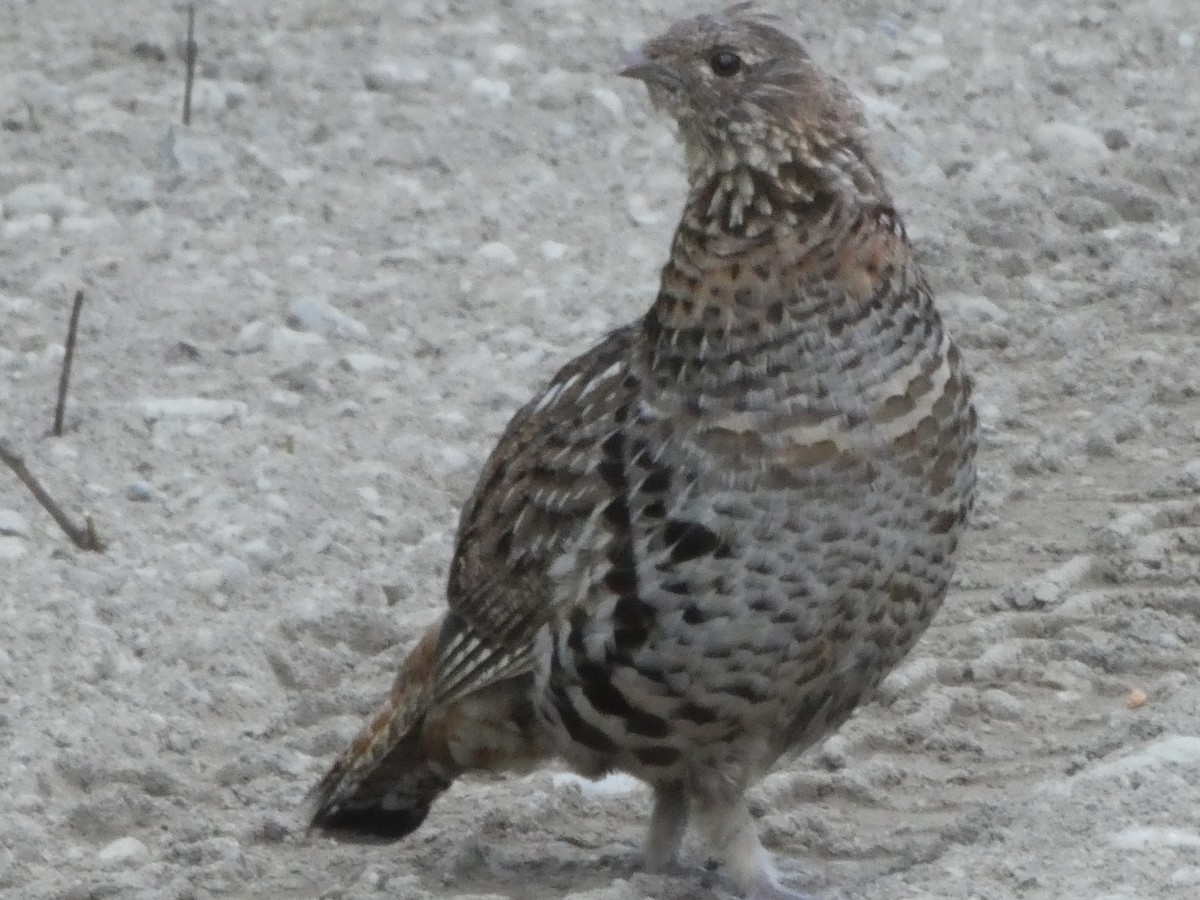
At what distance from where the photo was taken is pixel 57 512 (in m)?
5.93

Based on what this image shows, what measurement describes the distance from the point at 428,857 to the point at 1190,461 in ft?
7.44

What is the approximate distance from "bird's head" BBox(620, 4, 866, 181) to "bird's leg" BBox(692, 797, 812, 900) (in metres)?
1.15

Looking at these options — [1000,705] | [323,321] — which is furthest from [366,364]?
[1000,705]

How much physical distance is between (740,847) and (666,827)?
6.8 inches

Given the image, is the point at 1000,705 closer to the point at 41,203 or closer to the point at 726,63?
the point at 726,63

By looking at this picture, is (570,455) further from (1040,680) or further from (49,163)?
(49,163)

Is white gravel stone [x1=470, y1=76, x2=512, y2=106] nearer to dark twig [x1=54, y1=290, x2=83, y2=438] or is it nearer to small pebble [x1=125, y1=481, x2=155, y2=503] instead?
dark twig [x1=54, y1=290, x2=83, y2=438]

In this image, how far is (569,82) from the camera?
28.3 ft

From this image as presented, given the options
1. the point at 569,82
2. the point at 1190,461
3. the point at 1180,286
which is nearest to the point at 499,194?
the point at 569,82

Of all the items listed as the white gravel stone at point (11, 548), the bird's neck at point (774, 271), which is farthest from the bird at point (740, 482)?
the white gravel stone at point (11, 548)

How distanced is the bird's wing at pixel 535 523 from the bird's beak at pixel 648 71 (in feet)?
1.53

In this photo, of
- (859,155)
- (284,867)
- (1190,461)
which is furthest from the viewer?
(1190,461)

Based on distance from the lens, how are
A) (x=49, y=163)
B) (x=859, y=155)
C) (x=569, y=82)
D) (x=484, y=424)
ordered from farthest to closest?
(x=569, y=82), (x=49, y=163), (x=484, y=424), (x=859, y=155)

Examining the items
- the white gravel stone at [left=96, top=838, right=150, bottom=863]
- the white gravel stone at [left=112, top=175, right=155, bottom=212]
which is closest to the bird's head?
the white gravel stone at [left=96, top=838, right=150, bottom=863]
